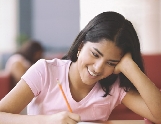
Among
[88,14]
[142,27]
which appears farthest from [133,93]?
[142,27]

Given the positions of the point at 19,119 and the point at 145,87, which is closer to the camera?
the point at 19,119

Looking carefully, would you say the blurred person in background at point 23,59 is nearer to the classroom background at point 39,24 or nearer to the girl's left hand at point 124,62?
the classroom background at point 39,24

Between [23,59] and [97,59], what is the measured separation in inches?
79.0

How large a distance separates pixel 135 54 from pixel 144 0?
2783mm

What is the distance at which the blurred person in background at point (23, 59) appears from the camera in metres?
2.65

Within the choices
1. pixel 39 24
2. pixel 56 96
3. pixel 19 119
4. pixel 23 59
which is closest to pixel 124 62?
pixel 56 96

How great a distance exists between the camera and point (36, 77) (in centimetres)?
93

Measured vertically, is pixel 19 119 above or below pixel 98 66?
below

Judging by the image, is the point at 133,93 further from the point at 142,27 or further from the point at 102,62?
the point at 142,27

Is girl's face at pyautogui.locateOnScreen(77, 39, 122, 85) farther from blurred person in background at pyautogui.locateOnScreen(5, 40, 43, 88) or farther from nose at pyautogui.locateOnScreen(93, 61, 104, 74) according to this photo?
blurred person in background at pyautogui.locateOnScreen(5, 40, 43, 88)

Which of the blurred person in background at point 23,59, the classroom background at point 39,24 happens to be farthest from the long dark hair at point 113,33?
the classroom background at point 39,24

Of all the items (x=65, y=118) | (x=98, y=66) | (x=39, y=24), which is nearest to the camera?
(x=65, y=118)

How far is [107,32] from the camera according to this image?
2.92 ft

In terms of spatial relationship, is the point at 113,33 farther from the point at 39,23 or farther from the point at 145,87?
the point at 39,23
